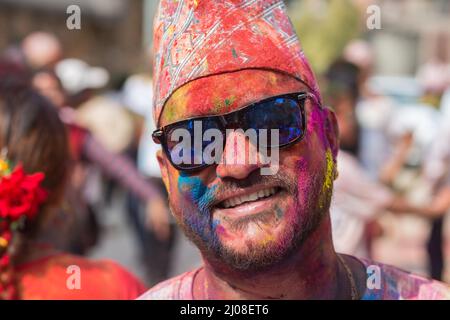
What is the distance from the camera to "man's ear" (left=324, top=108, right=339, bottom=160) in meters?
2.01

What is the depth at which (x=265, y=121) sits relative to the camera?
1.87 meters

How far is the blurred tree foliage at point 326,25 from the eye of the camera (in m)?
17.7

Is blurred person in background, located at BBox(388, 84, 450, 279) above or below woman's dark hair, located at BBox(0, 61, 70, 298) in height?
below

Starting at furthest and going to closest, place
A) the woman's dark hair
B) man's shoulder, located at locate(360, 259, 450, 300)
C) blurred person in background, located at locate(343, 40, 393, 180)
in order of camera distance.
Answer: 1. blurred person in background, located at locate(343, 40, 393, 180)
2. the woman's dark hair
3. man's shoulder, located at locate(360, 259, 450, 300)

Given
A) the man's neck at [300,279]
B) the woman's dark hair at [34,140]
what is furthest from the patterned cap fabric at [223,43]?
the woman's dark hair at [34,140]

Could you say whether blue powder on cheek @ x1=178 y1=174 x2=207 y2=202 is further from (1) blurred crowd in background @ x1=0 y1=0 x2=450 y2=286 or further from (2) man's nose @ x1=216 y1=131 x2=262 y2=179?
(1) blurred crowd in background @ x1=0 y1=0 x2=450 y2=286

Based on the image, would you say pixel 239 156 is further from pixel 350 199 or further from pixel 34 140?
pixel 350 199

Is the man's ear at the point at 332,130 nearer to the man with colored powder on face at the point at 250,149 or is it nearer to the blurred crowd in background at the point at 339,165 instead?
the man with colored powder on face at the point at 250,149

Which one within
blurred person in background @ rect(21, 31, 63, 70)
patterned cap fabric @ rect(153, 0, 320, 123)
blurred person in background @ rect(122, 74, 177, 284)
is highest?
blurred person in background @ rect(21, 31, 63, 70)

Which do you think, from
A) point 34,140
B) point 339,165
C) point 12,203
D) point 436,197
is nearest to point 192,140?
point 12,203

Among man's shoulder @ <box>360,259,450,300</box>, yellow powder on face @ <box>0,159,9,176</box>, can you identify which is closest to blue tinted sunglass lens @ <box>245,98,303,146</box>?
man's shoulder @ <box>360,259,450,300</box>

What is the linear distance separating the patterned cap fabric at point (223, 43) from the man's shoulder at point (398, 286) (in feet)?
1.54

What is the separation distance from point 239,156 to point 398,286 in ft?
1.74

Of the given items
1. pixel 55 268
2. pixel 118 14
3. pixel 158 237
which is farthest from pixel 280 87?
pixel 118 14
